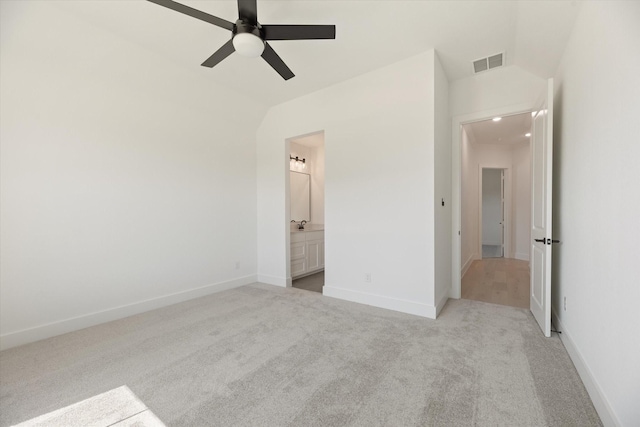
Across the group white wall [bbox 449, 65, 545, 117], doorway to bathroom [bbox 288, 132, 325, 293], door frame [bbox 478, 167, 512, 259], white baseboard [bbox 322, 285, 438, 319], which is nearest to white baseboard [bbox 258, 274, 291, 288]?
doorway to bathroom [bbox 288, 132, 325, 293]

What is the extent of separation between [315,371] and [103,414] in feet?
4.29

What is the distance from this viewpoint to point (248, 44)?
2006 millimetres

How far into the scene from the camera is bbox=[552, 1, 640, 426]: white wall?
1272mm

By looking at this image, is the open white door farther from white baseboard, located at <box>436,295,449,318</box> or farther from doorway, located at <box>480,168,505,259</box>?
doorway, located at <box>480,168,505,259</box>

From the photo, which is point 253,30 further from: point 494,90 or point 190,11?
point 494,90

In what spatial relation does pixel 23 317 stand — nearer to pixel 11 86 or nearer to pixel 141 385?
pixel 141 385

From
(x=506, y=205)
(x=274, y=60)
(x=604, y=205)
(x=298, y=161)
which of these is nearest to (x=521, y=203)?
(x=506, y=205)

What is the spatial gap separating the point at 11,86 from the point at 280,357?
10.9ft

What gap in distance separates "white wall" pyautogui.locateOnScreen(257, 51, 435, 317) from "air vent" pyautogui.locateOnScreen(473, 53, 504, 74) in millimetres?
706

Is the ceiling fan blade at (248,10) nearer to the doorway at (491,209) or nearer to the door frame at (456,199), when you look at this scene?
the door frame at (456,199)

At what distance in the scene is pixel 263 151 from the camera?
15.1ft

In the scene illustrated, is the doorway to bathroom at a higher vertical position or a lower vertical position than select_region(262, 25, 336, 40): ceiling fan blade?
→ lower

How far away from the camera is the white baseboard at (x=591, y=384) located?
141cm

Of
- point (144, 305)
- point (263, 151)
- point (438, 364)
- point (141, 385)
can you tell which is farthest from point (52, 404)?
point (263, 151)
